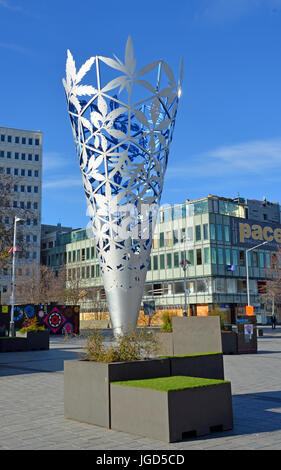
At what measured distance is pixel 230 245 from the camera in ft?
233

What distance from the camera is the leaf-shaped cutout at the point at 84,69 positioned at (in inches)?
1179

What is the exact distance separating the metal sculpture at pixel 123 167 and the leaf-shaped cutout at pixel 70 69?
33 centimetres

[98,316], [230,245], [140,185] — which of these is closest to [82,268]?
[98,316]

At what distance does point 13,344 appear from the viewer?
94.2 feet

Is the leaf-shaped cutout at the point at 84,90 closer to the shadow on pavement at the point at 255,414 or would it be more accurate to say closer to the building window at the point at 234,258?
the shadow on pavement at the point at 255,414

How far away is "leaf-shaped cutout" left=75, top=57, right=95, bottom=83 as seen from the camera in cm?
2995

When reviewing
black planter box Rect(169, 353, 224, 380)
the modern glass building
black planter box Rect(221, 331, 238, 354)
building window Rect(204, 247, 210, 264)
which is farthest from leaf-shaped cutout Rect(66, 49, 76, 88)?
building window Rect(204, 247, 210, 264)

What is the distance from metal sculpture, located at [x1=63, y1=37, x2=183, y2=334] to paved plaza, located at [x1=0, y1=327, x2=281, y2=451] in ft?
45.2

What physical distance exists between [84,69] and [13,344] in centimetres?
1656

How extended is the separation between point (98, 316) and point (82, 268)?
14.6 metres

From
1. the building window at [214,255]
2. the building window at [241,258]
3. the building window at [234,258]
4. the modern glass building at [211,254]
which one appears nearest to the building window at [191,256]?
the modern glass building at [211,254]

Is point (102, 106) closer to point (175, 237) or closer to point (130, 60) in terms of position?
point (130, 60)
